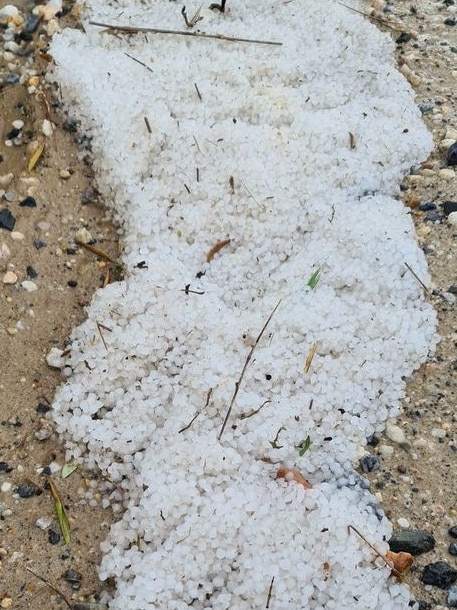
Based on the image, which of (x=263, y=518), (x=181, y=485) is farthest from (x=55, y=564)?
(x=263, y=518)

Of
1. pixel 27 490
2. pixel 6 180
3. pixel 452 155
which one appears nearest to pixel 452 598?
pixel 27 490

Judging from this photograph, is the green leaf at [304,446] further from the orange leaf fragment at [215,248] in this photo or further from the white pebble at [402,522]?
the orange leaf fragment at [215,248]

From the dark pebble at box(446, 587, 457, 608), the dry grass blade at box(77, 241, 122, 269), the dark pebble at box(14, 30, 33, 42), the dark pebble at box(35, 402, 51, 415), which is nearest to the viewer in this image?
the dark pebble at box(446, 587, 457, 608)

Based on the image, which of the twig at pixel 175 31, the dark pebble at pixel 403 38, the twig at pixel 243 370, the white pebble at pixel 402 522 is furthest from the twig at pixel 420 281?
the dark pebble at pixel 403 38

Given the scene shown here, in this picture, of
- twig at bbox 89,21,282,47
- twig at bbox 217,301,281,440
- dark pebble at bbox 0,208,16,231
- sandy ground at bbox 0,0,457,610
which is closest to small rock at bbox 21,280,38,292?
sandy ground at bbox 0,0,457,610

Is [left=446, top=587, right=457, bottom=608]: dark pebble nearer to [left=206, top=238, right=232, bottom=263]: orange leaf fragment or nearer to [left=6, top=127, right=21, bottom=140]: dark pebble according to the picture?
[left=206, top=238, right=232, bottom=263]: orange leaf fragment

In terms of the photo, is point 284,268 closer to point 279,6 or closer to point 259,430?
point 259,430

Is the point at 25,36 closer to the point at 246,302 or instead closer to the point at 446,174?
the point at 246,302
